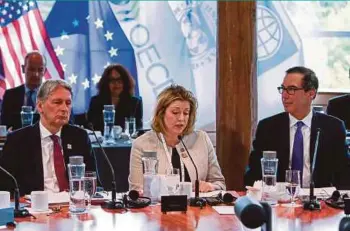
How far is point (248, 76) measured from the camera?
4.55m

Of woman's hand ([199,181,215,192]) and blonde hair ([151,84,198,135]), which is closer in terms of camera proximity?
woman's hand ([199,181,215,192])

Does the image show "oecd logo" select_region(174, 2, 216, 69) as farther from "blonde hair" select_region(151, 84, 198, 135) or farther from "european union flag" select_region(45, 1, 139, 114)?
"blonde hair" select_region(151, 84, 198, 135)

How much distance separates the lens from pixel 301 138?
3.95 meters

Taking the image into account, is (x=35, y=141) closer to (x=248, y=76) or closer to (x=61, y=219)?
(x=61, y=219)

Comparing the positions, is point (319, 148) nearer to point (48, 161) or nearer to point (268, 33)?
point (48, 161)

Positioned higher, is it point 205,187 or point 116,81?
point 116,81

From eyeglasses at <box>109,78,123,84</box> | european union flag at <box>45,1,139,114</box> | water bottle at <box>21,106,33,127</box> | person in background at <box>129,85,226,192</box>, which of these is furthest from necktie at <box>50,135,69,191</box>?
european union flag at <box>45,1,139,114</box>

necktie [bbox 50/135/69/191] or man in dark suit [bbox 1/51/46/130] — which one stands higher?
man in dark suit [bbox 1/51/46/130]

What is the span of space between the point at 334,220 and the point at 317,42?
386cm

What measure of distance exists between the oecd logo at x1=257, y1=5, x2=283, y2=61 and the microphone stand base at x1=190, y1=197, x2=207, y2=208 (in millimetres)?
3486

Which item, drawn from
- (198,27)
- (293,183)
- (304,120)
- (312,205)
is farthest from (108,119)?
(312,205)

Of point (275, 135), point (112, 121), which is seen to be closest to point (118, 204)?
point (275, 135)

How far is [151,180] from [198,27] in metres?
3.40

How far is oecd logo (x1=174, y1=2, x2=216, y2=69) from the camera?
6430 millimetres
